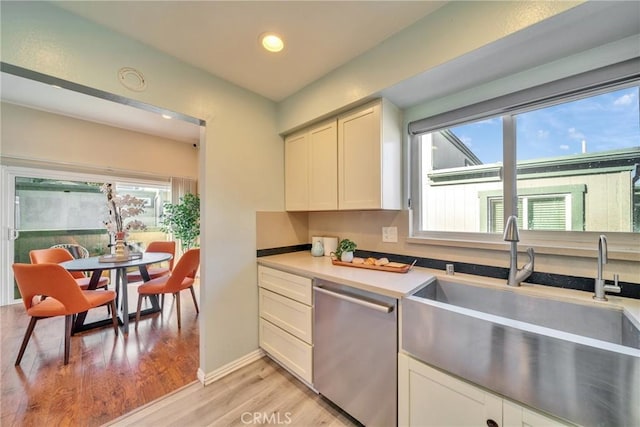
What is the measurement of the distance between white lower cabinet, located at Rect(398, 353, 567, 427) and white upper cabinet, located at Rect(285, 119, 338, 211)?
1.19 metres

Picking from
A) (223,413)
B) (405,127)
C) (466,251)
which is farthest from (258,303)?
(405,127)

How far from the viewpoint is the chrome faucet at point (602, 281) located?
101 centimetres

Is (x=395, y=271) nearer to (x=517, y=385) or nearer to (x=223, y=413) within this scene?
(x=517, y=385)

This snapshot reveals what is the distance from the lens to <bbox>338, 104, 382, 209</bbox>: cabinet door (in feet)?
5.28

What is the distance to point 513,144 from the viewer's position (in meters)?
1.42

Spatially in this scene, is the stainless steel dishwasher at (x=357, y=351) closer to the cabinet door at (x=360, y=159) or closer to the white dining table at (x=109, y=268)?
the cabinet door at (x=360, y=159)

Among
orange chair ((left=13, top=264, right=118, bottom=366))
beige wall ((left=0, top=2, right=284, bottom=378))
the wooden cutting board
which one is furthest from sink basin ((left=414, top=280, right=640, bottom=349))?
orange chair ((left=13, top=264, right=118, bottom=366))

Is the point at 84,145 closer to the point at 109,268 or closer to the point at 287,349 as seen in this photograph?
the point at 109,268

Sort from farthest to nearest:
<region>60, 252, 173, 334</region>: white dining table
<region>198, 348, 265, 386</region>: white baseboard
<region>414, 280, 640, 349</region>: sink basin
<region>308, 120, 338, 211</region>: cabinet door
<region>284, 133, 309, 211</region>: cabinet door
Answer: <region>60, 252, 173, 334</region>: white dining table
<region>284, 133, 309, 211</region>: cabinet door
<region>308, 120, 338, 211</region>: cabinet door
<region>198, 348, 265, 386</region>: white baseboard
<region>414, 280, 640, 349</region>: sink basin

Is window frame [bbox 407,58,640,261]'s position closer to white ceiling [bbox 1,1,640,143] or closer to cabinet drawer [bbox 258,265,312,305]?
white ceiling [bbox 1,1,640,143]

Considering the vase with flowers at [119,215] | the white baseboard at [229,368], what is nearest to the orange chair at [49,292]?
the vase with flowers at [119,215]

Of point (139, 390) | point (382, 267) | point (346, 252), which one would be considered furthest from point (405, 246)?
point (139, 390)

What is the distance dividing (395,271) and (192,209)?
4060 mm

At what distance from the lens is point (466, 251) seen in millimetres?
1520
